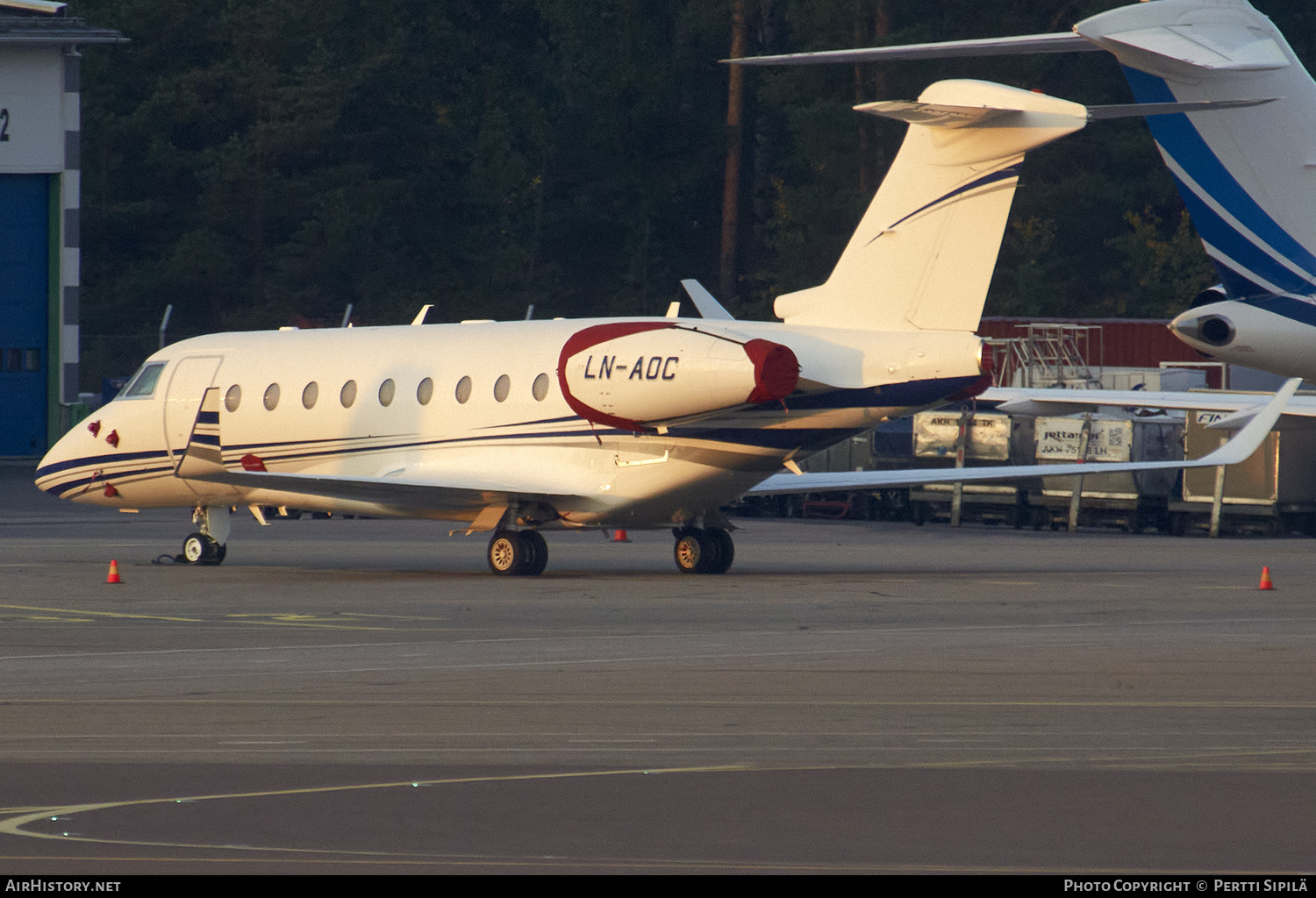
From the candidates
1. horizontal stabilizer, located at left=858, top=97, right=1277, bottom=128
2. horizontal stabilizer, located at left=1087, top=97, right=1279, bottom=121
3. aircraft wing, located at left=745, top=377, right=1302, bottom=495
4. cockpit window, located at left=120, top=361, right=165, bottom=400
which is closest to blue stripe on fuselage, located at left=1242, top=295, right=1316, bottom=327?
aircraft wing, located at left=745, top=377, right=1302, bottom=495

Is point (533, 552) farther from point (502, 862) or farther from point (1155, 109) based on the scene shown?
point (502, 862)

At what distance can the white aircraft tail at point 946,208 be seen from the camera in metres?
20.9

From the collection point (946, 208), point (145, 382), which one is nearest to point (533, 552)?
point (946, 208)

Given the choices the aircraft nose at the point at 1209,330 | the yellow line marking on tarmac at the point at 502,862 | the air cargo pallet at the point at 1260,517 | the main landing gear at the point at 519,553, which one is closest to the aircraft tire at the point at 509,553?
the main landing gear at the point at 519,553

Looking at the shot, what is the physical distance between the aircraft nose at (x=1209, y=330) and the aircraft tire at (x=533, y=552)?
25.4 ft

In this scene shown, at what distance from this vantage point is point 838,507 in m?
37.3

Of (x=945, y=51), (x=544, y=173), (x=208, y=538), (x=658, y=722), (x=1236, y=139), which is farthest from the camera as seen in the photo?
(x=544, y=173)

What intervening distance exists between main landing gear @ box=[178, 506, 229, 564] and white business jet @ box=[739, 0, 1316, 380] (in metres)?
9.41

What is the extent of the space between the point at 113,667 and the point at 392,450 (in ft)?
31.4

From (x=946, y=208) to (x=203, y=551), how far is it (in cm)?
1074

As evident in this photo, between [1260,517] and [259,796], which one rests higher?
[259,796]

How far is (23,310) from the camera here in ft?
160

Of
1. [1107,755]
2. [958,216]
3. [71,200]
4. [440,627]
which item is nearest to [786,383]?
A: [958,216]

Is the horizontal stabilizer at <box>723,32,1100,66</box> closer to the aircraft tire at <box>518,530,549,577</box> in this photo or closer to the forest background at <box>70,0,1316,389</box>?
the aircraft tire at <box>518,530,549,577</box>
